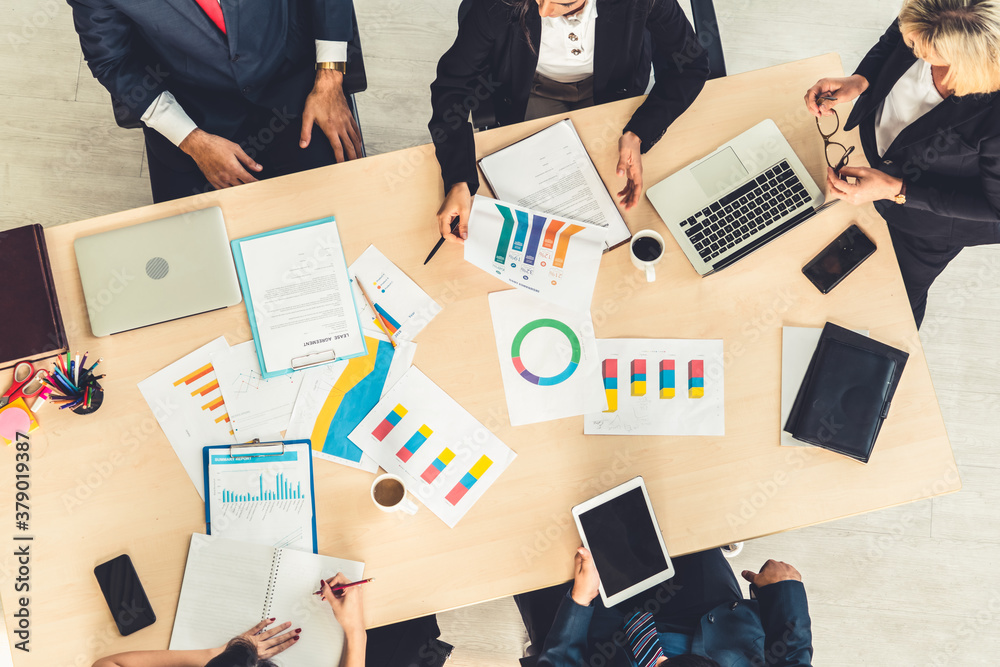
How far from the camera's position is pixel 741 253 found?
4.67 feet

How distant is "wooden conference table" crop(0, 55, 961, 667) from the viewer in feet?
4.33

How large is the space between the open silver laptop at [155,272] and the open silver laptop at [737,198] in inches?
40.5

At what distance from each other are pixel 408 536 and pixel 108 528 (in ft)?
2.13

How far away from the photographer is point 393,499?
132 centimetres

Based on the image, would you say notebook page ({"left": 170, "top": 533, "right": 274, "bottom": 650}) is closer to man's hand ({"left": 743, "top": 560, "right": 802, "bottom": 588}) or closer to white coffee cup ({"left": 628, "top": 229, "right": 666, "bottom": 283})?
white coffee cup ({"left": 628, "top": 229, "right": 666, "bottom": 283})

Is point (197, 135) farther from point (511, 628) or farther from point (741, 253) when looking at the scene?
point (511, 628)

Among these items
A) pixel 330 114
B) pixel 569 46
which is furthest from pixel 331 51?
pixel 569 46

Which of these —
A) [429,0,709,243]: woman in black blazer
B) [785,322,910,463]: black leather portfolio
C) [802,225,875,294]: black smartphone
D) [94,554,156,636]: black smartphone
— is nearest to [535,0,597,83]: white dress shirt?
[429,0,709,243]: woman in black blazer

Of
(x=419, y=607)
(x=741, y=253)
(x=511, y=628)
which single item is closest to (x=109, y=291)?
(x=419, y=607)

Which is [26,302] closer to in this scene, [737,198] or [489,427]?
[489,427]

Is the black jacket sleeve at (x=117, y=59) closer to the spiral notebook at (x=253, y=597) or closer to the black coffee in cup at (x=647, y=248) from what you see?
the spiral notebook at (x=253, y=597)

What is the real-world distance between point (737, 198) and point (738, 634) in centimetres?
103

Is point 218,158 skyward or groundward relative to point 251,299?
skyward

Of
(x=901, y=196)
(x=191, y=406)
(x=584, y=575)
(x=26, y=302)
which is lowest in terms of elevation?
(x=584, y=575)
